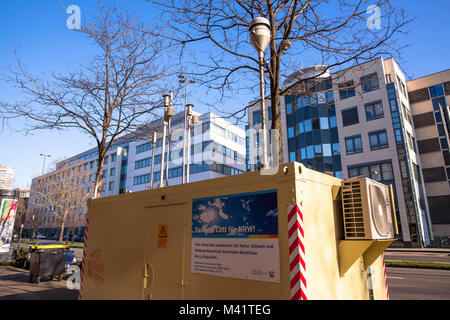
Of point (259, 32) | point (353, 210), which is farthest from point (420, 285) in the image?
point (259, 32)

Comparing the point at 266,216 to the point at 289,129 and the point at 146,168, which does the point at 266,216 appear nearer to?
the point at 289,129

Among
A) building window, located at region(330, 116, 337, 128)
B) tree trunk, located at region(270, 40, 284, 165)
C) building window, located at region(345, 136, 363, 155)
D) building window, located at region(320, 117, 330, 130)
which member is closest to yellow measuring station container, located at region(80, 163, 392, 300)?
tree trunk, located at region(270, 40, 284, 165)

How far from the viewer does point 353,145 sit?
34781 millimetres

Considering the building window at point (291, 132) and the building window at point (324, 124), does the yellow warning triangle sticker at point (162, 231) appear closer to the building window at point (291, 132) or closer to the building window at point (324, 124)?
the building window at point (324, 124)

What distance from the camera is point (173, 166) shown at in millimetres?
47062

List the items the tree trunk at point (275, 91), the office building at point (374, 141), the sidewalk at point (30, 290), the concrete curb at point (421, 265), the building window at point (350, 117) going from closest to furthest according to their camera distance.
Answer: the tree trunk at point (275, 91)
the sidewalk at point (30, 290)
the concrete curb at point (421, 265)
the office building at point (374, 141)
the building window at point (350, 117)

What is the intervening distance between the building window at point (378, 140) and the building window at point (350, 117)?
2.71 meters

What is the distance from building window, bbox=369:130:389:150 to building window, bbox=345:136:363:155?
1301 millimetres

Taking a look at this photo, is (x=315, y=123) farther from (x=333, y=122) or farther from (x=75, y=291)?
(x=75, y=291)

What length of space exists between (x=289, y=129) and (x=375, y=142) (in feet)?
37.0

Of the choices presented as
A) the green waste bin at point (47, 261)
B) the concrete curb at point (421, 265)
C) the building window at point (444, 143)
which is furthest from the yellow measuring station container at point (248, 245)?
the building window at point (444, 143)

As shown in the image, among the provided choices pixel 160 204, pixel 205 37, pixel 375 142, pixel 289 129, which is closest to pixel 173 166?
pixel 289 129

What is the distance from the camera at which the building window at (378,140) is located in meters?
32.7

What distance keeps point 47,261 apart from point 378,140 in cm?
3462
